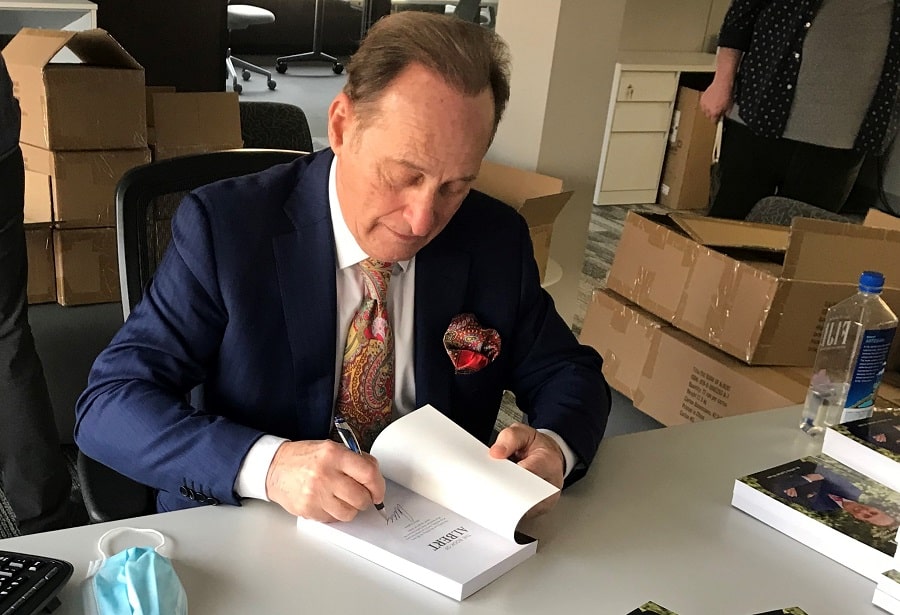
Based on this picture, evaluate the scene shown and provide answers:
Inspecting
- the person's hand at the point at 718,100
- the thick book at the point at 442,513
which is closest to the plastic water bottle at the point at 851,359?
the thick book at the point at 442,513

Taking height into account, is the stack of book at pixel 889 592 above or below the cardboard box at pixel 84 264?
above

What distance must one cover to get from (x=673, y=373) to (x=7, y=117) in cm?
141

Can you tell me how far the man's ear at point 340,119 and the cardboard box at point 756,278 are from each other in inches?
34.1

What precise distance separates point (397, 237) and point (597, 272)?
335 cm

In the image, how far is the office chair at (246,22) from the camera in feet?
16.4

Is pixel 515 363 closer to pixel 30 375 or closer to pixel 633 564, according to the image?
pixel 633 564

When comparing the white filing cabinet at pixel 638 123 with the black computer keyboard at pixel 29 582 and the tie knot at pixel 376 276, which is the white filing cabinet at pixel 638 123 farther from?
the black computer keyboard at pixel 29 582

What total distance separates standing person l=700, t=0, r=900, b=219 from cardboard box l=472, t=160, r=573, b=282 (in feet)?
2.07

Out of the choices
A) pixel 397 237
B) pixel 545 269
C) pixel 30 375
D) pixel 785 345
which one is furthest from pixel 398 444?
pixel 545 269

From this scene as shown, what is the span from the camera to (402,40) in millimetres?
1155

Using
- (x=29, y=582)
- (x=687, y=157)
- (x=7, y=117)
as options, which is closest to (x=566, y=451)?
(x=29, y=582)

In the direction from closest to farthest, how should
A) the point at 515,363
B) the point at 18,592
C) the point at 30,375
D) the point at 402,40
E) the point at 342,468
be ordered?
the point at 18,592
the point at 342,468
the point at 402,40
the point at 515,363
the point at 30,375

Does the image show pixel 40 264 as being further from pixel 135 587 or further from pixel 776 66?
pixel 776 66

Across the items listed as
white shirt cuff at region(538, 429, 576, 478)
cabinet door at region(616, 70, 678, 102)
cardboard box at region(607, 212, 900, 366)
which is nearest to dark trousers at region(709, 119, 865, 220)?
cardboard box at region(607, 212, 900, 366)
